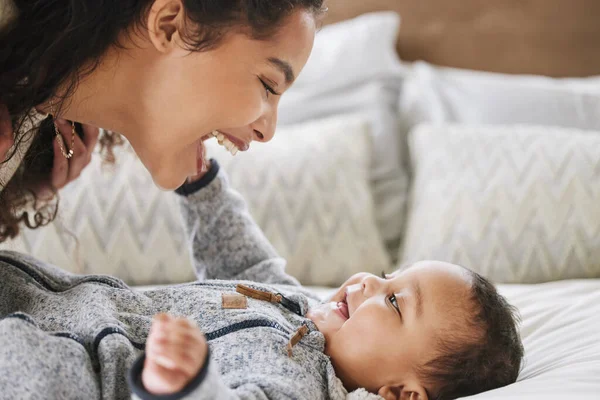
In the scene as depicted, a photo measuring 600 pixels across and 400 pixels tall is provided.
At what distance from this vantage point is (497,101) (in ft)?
7.29

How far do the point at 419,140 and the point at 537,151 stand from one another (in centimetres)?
34

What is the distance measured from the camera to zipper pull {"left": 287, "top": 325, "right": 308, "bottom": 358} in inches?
40.5

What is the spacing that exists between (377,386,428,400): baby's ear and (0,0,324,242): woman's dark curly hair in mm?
598

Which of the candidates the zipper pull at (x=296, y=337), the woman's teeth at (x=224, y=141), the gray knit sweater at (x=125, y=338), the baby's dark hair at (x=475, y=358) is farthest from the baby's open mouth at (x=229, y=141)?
the baby's dark hair at (x=475, y=358)

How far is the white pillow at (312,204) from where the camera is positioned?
1873 mm

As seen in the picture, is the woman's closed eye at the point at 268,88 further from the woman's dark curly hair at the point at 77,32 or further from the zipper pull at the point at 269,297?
the zipper pull at the point at 269,297

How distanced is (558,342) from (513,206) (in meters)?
0.65

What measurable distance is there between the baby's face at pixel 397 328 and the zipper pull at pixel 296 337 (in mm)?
→ 65

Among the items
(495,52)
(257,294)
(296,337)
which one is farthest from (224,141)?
(495,52)

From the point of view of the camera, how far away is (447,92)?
91.3 inches

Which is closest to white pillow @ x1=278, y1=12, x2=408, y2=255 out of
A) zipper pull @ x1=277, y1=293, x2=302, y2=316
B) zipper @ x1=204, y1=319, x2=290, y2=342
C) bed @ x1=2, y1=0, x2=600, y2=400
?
bed @ x1=2, y1=0, x2=600, y2=400

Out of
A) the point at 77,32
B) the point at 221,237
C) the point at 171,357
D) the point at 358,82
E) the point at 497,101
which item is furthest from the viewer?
the point at 358,82

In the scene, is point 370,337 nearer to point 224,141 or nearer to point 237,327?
point 237,327

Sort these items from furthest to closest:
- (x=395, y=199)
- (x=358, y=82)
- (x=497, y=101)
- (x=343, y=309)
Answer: (x=358, y=82)
(x=497, y=101)
(x=395, y=199)
(x=343, y=309)
